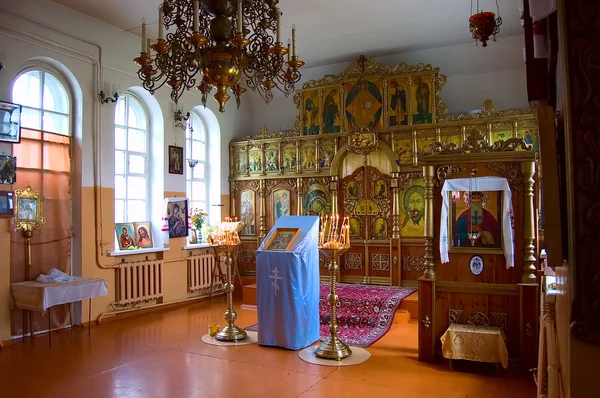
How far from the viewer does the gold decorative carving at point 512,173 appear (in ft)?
17.2

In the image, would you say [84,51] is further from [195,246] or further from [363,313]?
[363,313]

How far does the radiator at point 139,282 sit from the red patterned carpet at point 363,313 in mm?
2178

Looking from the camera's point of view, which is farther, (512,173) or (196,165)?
(196,165)

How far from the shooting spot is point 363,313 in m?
7.17

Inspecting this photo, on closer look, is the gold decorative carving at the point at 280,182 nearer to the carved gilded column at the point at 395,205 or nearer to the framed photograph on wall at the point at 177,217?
the framed photograph on wall at the point at 177,217

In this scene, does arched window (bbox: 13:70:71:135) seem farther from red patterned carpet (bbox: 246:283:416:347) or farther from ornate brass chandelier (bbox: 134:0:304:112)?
red patterned carpet (bbox: 246:283:416:347)

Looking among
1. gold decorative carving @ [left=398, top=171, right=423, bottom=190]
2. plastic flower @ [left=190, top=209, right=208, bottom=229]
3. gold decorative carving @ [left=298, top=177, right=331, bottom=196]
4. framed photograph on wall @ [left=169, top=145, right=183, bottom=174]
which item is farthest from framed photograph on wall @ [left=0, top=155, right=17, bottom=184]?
gold decorative carving @ [left=398, top=171, right=423, bottom=190]

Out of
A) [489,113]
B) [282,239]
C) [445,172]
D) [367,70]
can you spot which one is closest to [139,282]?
[282,239]

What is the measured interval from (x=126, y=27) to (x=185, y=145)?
222 cm

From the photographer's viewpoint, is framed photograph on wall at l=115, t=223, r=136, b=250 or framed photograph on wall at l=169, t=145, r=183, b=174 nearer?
framed photograph on wall at l=115, t=223, r=136, b=250

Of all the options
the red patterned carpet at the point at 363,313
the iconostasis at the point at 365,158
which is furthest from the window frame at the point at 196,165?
the red patterned carpet at the point at 363,313

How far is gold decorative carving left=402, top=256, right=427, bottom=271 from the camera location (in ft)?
28.1

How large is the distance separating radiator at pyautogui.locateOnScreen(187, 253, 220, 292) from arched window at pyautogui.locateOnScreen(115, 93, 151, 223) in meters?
1.16

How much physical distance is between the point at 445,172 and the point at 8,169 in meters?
5.30
